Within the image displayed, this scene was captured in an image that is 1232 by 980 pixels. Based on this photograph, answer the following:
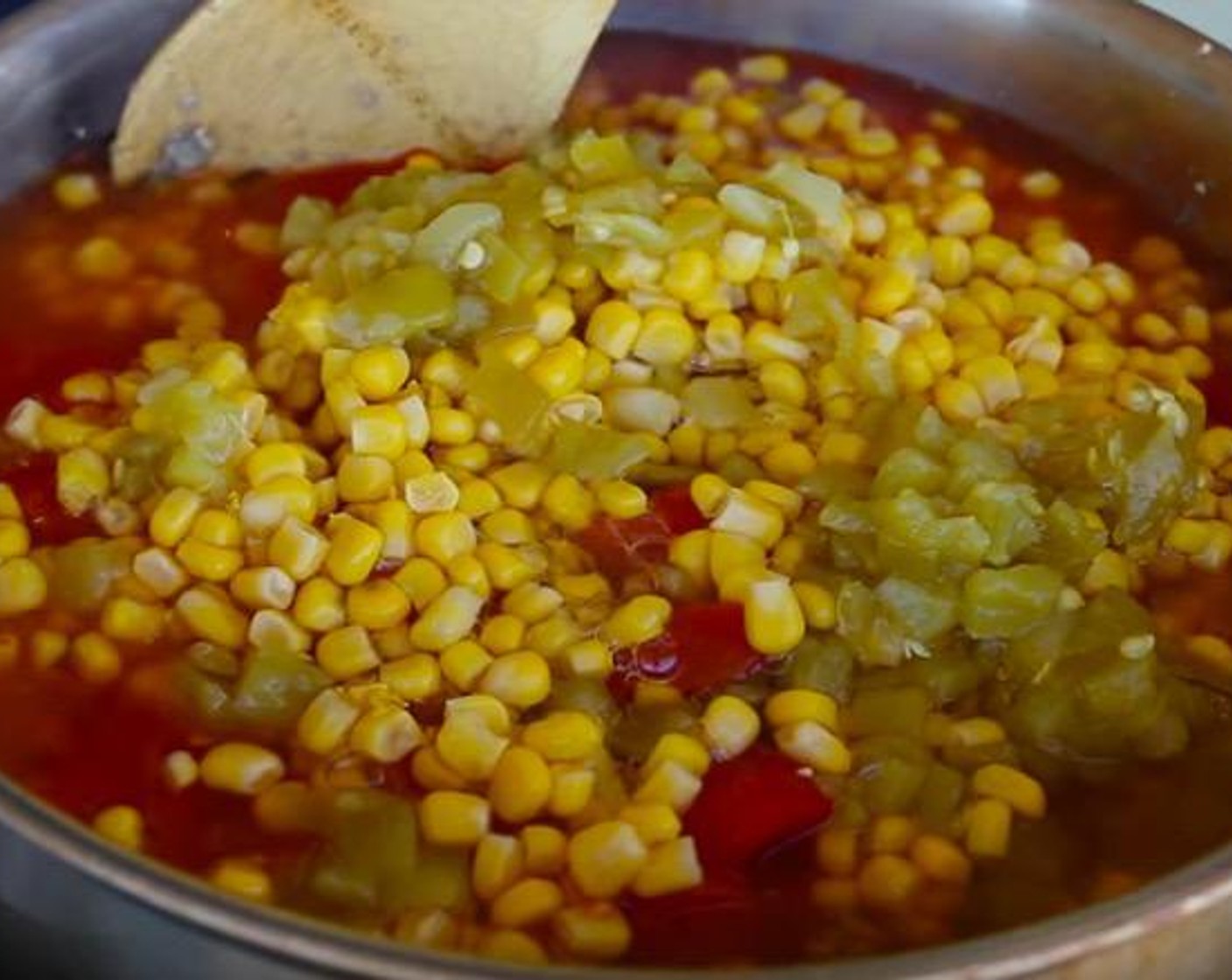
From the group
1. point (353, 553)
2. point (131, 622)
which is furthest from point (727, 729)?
point (131, 622)

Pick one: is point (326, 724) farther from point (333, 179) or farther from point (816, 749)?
point (333, 179)

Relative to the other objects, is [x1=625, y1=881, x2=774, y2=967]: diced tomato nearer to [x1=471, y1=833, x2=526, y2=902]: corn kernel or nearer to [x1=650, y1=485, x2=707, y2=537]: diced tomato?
[x1=471, y1=833, x2=526, y2=902]: corn kernel

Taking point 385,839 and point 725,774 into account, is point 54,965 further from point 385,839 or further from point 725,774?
point 725,774

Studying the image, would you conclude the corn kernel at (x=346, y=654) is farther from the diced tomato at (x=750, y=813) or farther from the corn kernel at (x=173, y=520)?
the diced tomato at (x=750, y=813)

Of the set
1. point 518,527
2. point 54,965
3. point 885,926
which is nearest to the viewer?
point 54,965

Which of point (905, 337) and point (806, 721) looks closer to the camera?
point (806, 721)

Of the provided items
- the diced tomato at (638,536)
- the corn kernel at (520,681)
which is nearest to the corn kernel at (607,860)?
the corn kernel at (520,681)

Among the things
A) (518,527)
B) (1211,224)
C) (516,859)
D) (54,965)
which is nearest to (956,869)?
(516,859)

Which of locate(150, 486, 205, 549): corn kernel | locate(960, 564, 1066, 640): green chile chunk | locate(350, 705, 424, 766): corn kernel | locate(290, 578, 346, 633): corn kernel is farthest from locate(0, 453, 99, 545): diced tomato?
locate(960, 564, 1066, 640): green chile chunk
